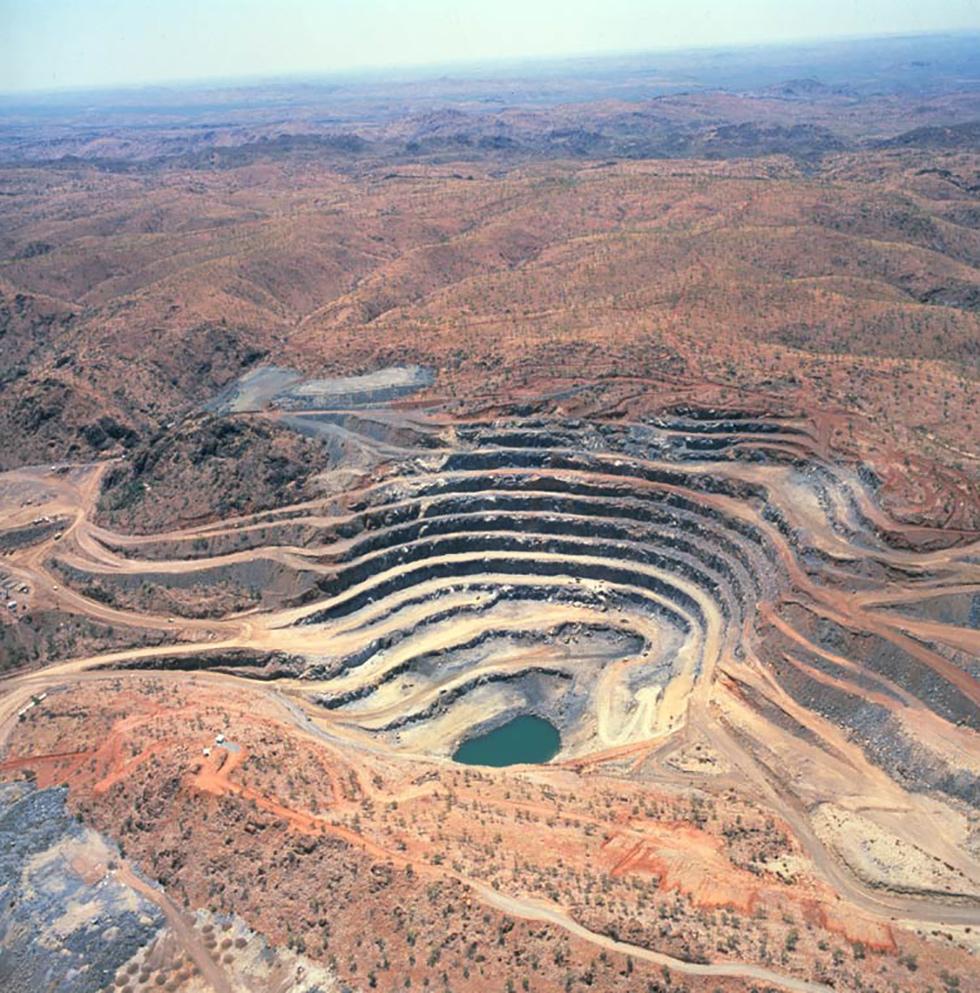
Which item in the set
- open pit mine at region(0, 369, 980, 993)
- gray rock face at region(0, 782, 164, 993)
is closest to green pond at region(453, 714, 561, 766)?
open pit mine at region(0, 369, 980, 993)

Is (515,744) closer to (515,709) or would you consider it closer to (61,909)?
(515,709)

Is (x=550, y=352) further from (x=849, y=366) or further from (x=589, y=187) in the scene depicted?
(x=589, y=187)

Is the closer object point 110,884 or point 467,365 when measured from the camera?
point 110,884

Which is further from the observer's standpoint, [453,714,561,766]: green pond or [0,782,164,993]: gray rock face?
[453,714,561,766]: green pond

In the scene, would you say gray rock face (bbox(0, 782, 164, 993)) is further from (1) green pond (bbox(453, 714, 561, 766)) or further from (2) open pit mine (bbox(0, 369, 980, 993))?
(1) green pond (bbox(453, 714, 561, 766))

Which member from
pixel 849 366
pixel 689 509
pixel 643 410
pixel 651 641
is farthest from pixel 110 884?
pixel 849 366

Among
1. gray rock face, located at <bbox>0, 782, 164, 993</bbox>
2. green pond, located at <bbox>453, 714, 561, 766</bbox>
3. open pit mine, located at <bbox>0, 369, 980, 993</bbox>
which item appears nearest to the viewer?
gray rock face, located at <bbox>0, 782, 164, 993</bbox>
